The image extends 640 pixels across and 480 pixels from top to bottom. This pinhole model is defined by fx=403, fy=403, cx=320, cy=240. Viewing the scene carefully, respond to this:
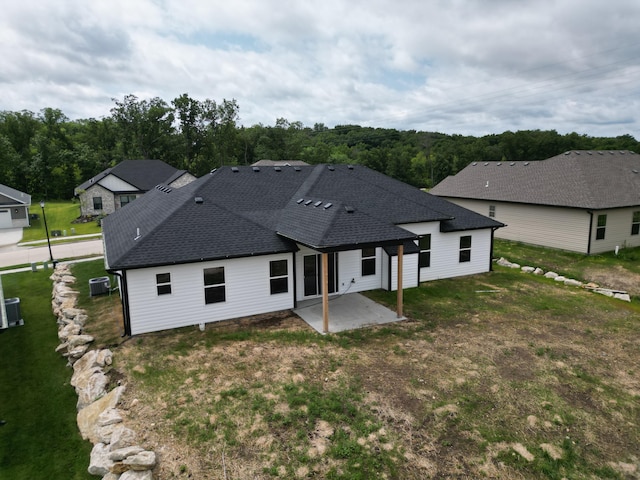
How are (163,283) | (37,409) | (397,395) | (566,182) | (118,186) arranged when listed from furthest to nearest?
1. (118,186)
2. (566,182)
3. (163,283)
4. (37,409)
5. (397,395)

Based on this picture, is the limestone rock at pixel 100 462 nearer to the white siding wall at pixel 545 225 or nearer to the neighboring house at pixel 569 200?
the neighboring house at pixel 569 200

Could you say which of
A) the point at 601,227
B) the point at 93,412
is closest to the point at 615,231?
the point at 601,227

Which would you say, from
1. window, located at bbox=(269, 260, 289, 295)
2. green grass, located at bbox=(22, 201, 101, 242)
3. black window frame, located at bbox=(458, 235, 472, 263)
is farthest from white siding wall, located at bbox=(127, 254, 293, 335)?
green grass, located at bbox=(22, 201, 101, 242)

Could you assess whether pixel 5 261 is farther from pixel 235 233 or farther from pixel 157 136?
pixel 157 136

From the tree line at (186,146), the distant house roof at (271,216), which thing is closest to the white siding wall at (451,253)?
the distant house roof at (271,216)

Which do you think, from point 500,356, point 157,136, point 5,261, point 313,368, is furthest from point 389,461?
point 157,136

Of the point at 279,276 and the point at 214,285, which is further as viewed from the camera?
the point at 279,276

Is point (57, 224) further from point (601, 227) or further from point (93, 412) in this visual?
point (601, 227)
